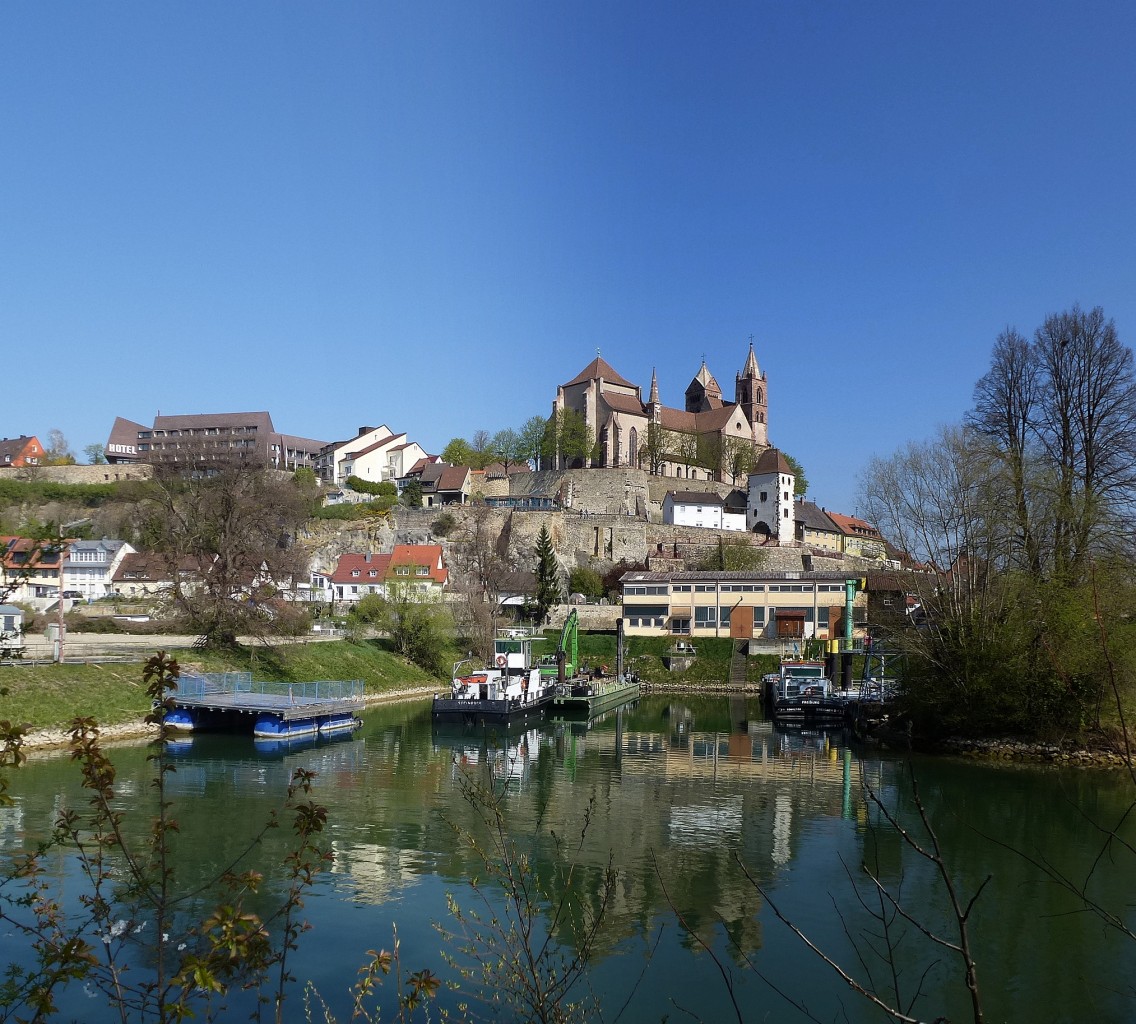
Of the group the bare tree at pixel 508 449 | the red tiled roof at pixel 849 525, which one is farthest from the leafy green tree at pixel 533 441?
the red tiled roof at pixel 849 525

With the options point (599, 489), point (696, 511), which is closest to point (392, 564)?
point (599, 489)

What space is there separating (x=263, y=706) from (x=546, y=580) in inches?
1372

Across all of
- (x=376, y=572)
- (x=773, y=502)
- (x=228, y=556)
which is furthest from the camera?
(x=773, y=502)

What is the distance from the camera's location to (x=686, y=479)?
90.0m

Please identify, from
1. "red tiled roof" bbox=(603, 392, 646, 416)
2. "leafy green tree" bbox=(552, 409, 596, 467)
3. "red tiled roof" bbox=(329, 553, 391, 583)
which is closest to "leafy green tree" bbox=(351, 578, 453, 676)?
"red tiled roof" bbox=(329, 553, 391, 583)

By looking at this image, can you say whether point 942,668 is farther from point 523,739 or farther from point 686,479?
point 686,479

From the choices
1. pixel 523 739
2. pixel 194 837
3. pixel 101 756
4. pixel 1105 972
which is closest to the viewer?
pixel 101 756

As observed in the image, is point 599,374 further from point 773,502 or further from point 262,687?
point 262,687

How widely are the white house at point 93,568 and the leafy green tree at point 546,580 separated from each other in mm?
28933

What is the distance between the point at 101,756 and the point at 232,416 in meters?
110

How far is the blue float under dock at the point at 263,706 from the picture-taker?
106 feet

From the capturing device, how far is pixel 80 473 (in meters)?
86.7

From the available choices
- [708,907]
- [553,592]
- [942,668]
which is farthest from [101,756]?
[553,592]

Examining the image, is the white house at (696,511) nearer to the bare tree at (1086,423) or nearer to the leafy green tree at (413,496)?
the leafy green tree at (413,496)
